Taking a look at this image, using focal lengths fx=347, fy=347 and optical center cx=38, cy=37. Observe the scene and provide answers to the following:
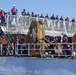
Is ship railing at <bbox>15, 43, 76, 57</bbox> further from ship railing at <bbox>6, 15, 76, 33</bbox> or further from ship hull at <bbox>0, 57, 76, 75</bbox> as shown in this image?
ship railing at <bbox>6, 15, 76, 33</bbox>

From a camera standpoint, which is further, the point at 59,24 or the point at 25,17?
the point at 59,24

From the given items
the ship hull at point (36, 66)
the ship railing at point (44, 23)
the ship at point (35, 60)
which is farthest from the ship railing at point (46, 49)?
the ship railing at point (44, 23)

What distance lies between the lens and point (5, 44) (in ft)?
65.1

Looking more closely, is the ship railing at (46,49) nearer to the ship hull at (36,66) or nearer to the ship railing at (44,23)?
the ship hull at (36,66)

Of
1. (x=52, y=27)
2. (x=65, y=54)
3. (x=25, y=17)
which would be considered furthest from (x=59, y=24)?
(x=65, y=54)

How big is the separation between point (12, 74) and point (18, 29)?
5605 millimetres

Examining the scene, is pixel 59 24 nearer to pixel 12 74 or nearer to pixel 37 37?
pixel 37 37

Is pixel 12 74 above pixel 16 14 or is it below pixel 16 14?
below

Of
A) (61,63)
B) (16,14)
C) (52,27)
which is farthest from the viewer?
(52,27)

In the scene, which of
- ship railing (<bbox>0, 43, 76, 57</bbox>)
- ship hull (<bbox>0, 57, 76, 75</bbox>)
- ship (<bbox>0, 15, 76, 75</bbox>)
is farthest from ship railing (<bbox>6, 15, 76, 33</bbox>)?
ship hull (<bbox>0, 57, 76, 75</bbox>)

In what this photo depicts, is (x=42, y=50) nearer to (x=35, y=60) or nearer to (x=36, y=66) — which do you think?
(x=35, y=60)

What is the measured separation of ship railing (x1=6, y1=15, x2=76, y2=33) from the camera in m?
23.3

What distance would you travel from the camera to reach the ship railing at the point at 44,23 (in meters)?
23.3

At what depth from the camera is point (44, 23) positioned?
→ 2467 centimetres
